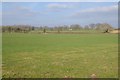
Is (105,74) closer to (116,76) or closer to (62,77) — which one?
(116,76)

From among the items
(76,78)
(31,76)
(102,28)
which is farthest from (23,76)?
(102,28)

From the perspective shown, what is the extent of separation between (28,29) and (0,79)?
155680 millimetres

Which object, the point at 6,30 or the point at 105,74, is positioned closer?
the point at 105,74

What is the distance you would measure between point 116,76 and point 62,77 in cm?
254

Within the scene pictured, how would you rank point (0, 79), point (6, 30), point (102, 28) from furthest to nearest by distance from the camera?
point (102, 28)
point (6, 30)
point (0, 79)

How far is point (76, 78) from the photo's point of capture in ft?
38.2

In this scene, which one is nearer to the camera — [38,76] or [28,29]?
[38,76]

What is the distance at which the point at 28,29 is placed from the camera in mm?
165875

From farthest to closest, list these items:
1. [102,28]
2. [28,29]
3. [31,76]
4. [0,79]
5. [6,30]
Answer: [102,28] < [28,29] < [6,30] < [31,76] < [0,79]

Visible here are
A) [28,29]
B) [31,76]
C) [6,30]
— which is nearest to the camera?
[31,76]

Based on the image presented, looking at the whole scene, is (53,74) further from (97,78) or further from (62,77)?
(97,78)

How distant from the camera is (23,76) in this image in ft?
40.1

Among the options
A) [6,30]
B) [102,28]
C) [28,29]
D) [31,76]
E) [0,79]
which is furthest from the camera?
[102,28]

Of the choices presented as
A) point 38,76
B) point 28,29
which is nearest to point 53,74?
point 38,76
